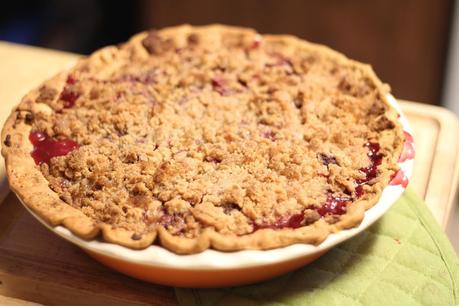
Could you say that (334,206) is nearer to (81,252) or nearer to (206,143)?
→ (206,143)

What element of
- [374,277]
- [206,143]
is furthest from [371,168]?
[206,143]

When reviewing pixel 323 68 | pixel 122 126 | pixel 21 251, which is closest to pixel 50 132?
pixel 122 126

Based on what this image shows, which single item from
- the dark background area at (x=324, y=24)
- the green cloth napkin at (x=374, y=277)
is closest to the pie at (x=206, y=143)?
the green cloth napkin at (x=374, y=277)

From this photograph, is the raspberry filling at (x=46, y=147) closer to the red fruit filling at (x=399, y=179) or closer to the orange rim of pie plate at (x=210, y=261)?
the orange rim of pie plate at (x=210, y=261)

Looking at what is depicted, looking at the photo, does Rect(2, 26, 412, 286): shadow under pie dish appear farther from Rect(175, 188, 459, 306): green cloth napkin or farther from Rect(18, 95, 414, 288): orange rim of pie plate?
Rect(175, 188, 459, 306): green cloth napkin

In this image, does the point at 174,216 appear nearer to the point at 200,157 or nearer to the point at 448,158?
the point at 200,157

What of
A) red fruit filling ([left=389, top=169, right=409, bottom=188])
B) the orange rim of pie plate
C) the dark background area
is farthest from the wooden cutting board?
the dark background area

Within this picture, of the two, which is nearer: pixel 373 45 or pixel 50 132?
pixel 50 132

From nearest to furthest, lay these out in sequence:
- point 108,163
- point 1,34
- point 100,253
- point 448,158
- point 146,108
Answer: point 100,253 < point 108,163 < point 146,108 < point 448,158 < point 1,34
